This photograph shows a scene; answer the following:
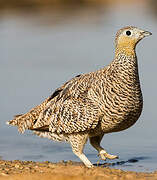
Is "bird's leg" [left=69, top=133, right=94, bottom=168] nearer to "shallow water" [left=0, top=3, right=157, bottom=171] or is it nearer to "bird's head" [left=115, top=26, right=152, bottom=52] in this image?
"shallow water" [left=0, top=3, right=157, bottom=171]

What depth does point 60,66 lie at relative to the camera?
22.8 meters

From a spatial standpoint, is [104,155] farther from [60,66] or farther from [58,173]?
[60,66]

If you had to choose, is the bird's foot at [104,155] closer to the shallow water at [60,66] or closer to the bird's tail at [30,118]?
the shallow water at [60,66]

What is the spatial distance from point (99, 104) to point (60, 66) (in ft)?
37.2

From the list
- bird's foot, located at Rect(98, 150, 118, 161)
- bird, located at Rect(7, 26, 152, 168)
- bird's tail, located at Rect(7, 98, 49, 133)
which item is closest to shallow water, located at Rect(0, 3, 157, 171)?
bird's foot, located at Rect(98, 150, 118, 161)

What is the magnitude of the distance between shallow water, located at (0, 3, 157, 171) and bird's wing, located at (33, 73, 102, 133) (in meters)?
1.24

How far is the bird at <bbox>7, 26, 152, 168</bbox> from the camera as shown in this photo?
11.6m

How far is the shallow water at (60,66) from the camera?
45.3 feet

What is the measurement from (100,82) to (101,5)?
37939mm

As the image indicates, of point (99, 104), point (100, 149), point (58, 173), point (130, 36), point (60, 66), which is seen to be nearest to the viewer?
point (58, 173)

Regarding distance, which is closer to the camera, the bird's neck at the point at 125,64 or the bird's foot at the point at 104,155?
the bird's neck at the point at 125,64

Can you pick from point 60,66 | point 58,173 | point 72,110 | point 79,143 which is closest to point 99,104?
point 72,110

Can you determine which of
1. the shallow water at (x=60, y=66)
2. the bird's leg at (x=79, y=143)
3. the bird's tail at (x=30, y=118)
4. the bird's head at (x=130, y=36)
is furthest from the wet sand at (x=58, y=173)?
the bird's head at (x=130, y=36)

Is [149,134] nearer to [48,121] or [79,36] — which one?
[48,121]
